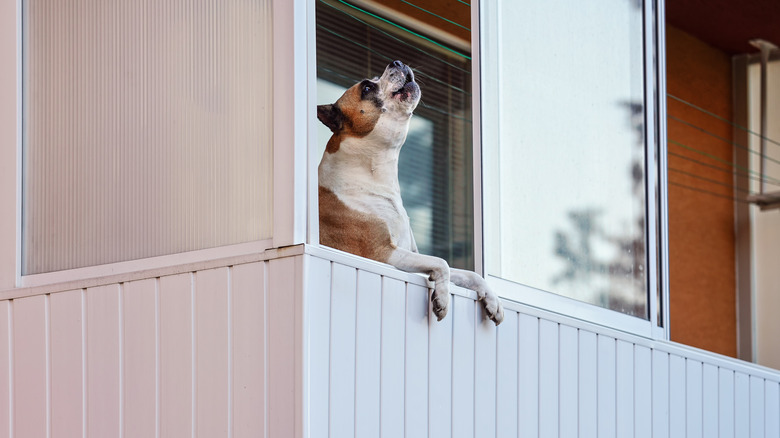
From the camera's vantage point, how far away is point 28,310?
4.14m

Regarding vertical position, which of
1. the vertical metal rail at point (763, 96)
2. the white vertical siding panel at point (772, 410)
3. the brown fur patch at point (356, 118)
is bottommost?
the white vertical siding panel at point (772, 410)

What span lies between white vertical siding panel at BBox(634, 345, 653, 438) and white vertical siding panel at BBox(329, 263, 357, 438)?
78.6 inches

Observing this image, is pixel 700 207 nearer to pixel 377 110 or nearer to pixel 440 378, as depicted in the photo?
pixel 377 110

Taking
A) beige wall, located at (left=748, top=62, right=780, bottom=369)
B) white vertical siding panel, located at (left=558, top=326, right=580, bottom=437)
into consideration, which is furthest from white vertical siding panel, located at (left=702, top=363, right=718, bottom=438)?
beige wall, located at (left=748, top=62, right=780, bottom=369)

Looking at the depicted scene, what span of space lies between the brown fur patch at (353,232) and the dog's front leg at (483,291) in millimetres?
302

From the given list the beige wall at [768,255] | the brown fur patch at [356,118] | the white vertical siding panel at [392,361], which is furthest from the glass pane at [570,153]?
the beige wall at [768,255]

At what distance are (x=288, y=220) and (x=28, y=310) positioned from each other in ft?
4.24

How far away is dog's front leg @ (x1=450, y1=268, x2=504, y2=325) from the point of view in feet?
14.0

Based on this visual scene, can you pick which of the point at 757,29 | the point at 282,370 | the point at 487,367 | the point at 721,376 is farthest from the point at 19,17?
the point at 757,29

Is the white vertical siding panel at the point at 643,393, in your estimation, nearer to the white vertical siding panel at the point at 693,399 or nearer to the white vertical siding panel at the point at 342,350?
the white vertical siding panel at the point at 693,399

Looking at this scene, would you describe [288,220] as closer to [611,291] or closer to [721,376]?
[611,291]

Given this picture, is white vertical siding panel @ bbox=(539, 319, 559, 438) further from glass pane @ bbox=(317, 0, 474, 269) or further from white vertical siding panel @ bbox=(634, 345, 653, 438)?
glass pane @ bbox=(317, 0, 474, 269)

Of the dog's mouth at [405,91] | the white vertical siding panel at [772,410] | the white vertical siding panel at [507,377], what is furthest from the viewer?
the white vertical siding panel at [772,410]

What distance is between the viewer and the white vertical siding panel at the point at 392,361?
375 cm
